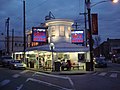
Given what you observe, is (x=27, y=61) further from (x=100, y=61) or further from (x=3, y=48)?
(x=3, y=48)

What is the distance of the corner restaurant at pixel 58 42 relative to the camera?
44.3 m

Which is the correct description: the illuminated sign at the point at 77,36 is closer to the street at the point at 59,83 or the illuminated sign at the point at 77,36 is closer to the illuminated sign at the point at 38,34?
the illuminated sign at the point at 38,34

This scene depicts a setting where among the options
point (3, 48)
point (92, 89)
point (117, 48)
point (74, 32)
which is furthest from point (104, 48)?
point (92, 89)

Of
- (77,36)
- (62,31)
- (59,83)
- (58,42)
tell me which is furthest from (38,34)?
(59,83)

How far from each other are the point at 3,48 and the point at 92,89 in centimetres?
8784

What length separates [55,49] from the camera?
1666 inches

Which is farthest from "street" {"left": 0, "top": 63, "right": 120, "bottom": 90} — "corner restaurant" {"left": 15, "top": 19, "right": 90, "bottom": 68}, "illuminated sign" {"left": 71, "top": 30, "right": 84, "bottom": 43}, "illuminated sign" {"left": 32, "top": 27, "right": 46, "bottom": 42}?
"illuminated sign" {"left": 71, "top": 30, "right": 84, "bottom": 43}

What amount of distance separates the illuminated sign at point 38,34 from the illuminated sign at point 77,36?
5.33 metres

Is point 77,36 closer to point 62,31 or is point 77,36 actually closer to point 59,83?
point 62,31

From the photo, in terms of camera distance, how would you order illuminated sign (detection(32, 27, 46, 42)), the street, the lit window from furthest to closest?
illuminated sign (detection(32, 27, 46, 42)) < the lit window < the street

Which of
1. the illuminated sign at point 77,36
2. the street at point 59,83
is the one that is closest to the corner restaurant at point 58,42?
the illuminated sign at point 77,36

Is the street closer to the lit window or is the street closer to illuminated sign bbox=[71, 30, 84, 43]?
the lit window

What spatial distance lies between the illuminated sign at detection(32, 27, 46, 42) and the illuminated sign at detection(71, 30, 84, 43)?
17.5 feet

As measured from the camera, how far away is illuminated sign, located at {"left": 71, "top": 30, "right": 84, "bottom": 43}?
188 feet
